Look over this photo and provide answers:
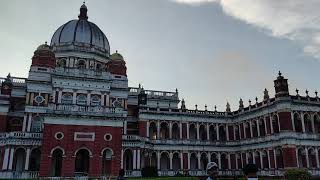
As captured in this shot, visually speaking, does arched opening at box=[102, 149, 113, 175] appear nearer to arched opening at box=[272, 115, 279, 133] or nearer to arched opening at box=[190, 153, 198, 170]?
arched opening at box=[190, 153, 198, 170]

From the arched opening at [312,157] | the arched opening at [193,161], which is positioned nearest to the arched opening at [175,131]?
the arched opening at [193,161]

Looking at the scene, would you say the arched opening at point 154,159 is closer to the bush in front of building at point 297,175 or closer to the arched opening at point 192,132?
the arched opening at point 192,132

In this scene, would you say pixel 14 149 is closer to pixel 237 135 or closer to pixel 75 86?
pixel 75 86

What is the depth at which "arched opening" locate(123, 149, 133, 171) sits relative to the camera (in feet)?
162

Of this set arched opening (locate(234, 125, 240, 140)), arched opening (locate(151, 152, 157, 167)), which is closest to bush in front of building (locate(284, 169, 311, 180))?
arched opening (locate(234, 125, 240, 140))

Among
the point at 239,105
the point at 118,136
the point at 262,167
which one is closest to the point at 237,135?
the point at 239,105

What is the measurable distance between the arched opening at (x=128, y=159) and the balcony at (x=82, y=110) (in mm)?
Result: 10683

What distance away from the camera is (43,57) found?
5334 centimetres

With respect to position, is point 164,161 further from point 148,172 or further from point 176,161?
point 148,172

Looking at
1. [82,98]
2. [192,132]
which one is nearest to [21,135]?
[82,98]

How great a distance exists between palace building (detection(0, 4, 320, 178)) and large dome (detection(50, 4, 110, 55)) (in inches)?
7.6

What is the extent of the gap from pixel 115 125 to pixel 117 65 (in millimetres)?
19545

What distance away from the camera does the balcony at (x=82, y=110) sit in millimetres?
38281

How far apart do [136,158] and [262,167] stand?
20.7 metres
